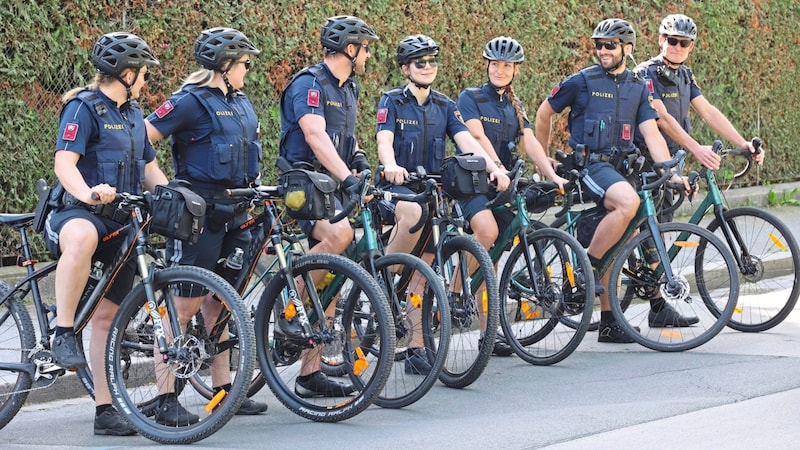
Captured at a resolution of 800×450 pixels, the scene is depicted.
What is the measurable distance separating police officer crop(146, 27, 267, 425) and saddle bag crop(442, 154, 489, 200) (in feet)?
3.92

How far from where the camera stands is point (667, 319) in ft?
30.8

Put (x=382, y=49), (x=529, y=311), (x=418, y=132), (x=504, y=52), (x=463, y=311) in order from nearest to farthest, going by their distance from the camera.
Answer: (x=463, y=311), (x=418, y=132), (x=529, y=311), (x=504, y=52), (x=382, y=49)

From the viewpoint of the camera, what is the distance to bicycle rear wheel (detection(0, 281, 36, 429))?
679 cm

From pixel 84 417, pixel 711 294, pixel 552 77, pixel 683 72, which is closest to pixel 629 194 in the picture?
pixel 711 294

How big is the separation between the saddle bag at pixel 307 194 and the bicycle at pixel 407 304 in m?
0.27

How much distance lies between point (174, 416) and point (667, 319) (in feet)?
12.8

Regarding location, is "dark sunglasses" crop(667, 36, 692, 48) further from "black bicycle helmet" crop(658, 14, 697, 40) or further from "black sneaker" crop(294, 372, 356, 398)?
"black sneaker" crop(294, 372, 356, 398)

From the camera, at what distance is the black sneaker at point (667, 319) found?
936cm

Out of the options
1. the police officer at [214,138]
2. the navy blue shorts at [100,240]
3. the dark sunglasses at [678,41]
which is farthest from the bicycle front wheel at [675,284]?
the navy blue shorts at [100,240]

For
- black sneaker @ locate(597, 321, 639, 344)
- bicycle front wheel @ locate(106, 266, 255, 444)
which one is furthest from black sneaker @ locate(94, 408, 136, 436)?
black sneaker @ locate(597, 321, 639, 344)

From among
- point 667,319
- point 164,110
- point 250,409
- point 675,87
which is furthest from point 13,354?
point 675,87

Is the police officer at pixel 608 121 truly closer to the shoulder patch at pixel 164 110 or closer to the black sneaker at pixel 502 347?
the black sneaker at pixel 502 347

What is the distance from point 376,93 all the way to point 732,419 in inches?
254

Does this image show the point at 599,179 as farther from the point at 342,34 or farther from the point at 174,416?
the point at 174,416
